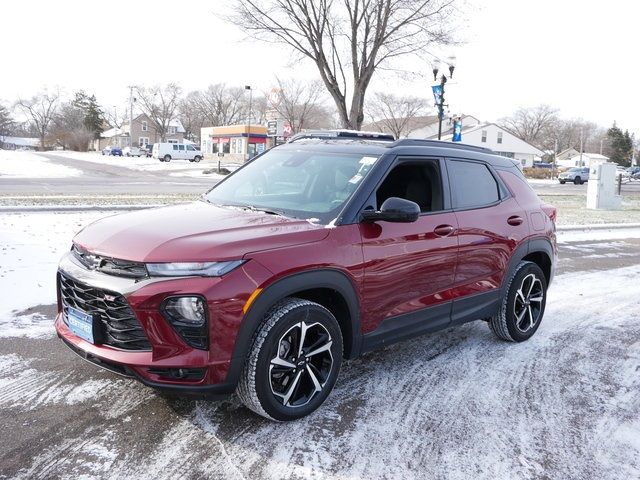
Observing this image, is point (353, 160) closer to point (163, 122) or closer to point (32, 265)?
point (32, 265)

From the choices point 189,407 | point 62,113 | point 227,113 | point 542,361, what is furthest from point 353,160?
point 62,113

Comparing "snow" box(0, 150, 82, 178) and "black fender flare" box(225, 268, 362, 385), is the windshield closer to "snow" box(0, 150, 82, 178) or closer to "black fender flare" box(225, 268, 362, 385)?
"black fender flare" box(225, 268, 362, 385)

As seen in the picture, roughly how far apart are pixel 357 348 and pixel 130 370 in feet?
4.73

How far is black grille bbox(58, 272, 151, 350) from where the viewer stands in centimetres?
293

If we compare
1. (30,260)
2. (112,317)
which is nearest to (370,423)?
(112,317)

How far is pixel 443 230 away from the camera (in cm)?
407

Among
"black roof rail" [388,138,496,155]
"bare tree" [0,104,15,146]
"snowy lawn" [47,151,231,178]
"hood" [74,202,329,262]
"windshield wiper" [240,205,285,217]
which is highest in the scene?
"bare tree" [0,104,15,146]

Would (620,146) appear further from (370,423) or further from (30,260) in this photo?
(370,423)

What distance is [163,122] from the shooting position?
91188 mm

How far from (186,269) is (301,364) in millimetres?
948

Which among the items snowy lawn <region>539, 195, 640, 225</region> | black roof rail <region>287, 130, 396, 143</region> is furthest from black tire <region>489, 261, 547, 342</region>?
snowy lawn <region>539, 195, 640, 225</region>

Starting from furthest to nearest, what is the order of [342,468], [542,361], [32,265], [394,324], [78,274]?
[32,265] < [542,361] < [394,324] < [78,274] < [342,468]

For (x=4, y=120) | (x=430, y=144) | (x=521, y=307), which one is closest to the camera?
(x=430, y=144)

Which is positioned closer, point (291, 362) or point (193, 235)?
point (193, 235)
